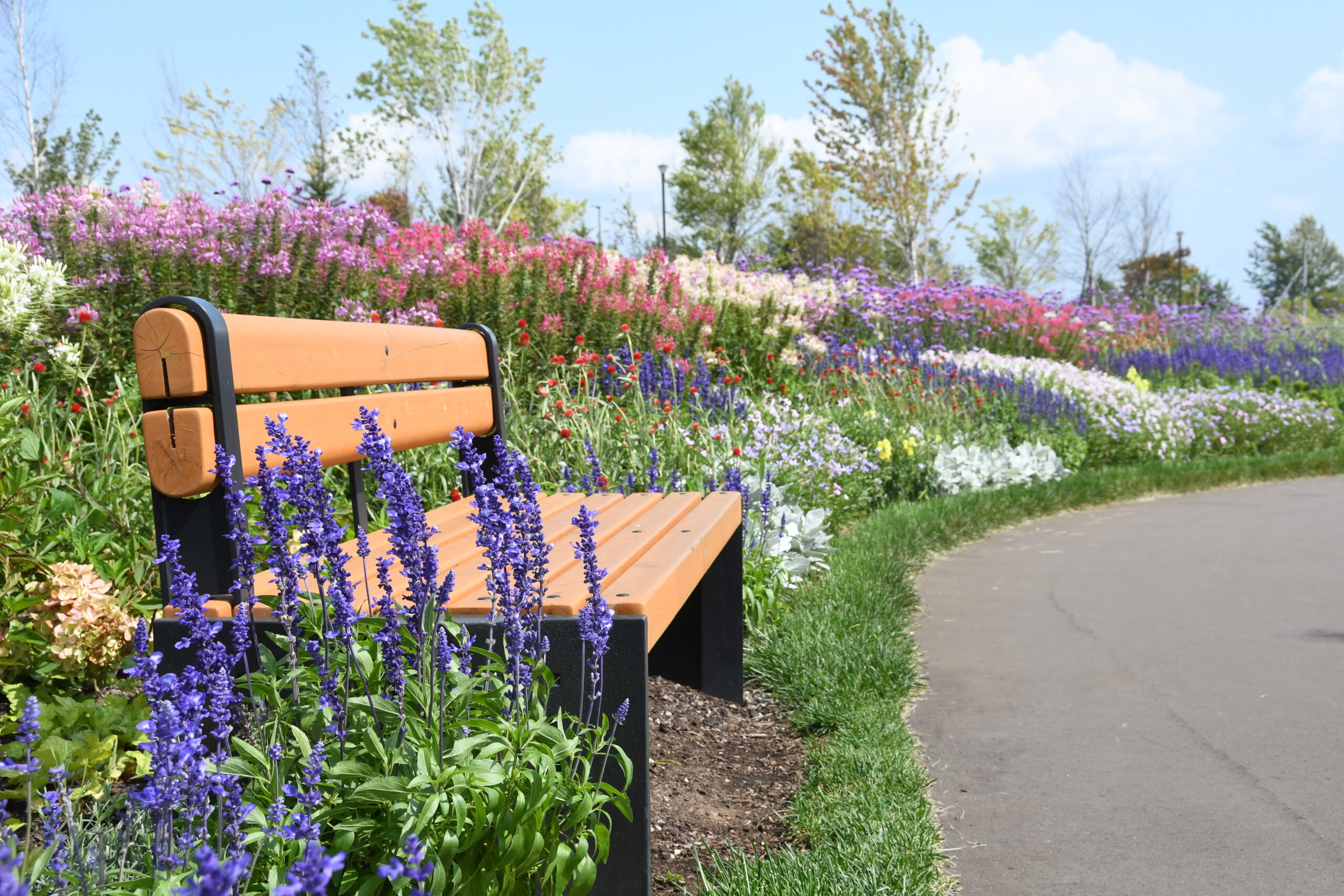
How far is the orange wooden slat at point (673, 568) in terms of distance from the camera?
2043mm

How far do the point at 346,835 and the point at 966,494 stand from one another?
6.19 metres

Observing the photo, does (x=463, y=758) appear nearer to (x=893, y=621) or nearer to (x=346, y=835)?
(x=346, y=835)

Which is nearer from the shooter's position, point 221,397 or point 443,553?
point 221,397

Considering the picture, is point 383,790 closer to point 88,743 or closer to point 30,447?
point 88,743

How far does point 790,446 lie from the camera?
19.8 ft

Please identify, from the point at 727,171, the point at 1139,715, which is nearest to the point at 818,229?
the point at 727,171

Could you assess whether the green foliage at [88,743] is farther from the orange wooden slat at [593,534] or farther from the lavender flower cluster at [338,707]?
the orange wooden slat at [593,534]

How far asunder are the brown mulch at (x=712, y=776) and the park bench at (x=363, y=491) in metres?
0.49

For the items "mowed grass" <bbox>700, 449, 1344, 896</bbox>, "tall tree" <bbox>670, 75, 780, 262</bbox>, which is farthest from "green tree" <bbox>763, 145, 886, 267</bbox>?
"mowed grass" <bbox>700, 449, 1344, 896</bbox>

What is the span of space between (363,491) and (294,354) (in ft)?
2.50

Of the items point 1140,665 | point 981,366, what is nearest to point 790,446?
point 1140,665

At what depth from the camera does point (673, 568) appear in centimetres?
231

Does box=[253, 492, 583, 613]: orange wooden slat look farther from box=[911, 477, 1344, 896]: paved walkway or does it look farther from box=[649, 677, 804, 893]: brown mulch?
box=[911, 477, 1344, 896]: paved walkway

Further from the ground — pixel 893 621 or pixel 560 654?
pixel 560 654
